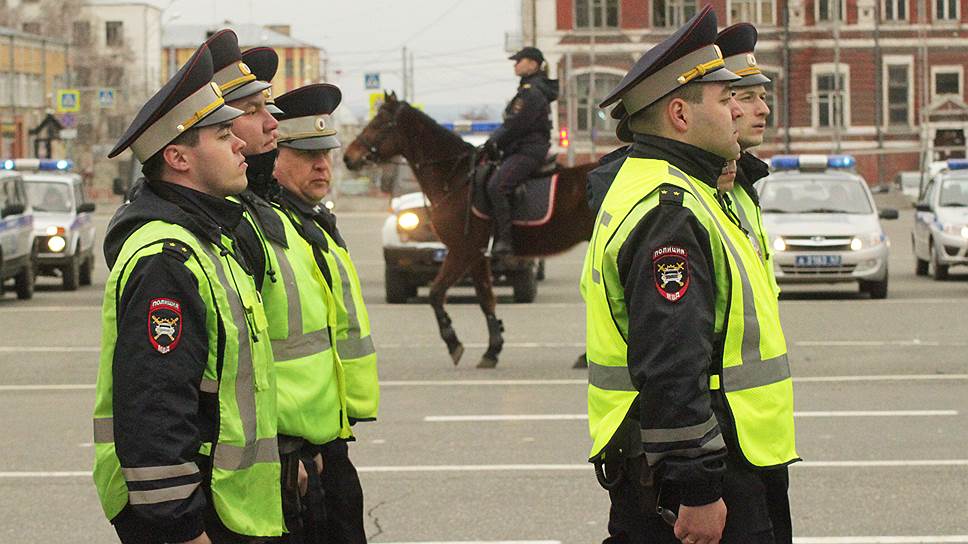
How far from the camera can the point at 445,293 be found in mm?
15797

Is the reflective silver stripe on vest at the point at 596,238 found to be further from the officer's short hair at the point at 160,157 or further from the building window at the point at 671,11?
the building window at the point at 671,11

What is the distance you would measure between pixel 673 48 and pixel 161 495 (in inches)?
69.3

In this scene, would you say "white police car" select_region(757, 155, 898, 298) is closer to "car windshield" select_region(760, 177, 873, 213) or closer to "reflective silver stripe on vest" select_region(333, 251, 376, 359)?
"car windshield" select_region(760, 177, 873, 213)

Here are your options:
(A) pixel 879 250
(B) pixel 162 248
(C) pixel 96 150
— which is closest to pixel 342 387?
(B) pixel 162 248

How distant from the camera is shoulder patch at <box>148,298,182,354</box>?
421cm

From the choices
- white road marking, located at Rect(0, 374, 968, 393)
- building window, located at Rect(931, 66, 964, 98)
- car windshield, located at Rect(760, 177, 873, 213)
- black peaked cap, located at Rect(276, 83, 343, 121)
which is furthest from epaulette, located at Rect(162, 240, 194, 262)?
building window, located at Rect(931, 66, 964, 98)

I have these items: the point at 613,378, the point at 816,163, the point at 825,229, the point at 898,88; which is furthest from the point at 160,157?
the point at 898,88

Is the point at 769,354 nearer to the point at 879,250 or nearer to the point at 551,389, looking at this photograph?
the point at 551,389

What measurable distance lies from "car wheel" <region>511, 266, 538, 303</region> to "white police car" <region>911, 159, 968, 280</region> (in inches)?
246

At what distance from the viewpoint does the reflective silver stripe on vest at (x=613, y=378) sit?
4590 mm

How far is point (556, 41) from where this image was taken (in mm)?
78625

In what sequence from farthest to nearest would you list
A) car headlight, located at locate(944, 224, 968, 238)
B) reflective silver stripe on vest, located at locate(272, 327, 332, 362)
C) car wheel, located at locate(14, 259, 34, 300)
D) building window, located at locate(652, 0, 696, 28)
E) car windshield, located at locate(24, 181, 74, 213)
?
building window, located at locate(652, 0, 696, 28) → car windshield, located at locate(24, 181, 74, 213) → car headlight, located at locate(944, 224, 968, 238) → car wheel, located at locate(14, 259, 34, 300) → reflective silver stripe on vest, located at locate(272, 327, 332, 362)

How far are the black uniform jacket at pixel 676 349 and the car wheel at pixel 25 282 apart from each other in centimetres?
2080

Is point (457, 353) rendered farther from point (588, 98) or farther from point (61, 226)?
point (588, 98)
